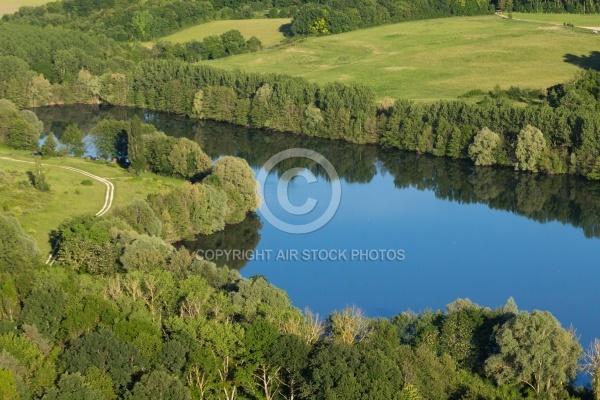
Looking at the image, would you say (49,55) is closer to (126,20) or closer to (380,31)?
(126,20)

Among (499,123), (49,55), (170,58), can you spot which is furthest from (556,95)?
(49,55)

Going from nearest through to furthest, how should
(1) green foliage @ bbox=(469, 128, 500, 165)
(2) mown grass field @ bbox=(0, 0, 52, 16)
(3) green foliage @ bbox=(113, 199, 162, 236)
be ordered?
(3) green foliage @ bbox=(113, 199, 162, 236), (1) green foliage @ bbox=(469, 128, 500, 165), (2) mown grass field @ bbox=(0, 0, 52, 16)

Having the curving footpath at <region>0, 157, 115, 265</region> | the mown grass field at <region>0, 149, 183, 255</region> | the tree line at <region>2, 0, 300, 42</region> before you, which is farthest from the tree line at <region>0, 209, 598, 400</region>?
the tree line at <region>2, 0, 300, 42</region>

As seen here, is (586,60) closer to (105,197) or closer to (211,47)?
(211,47)

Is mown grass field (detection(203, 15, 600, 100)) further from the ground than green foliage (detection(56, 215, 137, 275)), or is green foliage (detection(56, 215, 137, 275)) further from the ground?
green foliage (detection(56, 215, 137, 275))

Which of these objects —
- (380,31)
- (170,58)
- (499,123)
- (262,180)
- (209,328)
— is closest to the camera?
(209,328)

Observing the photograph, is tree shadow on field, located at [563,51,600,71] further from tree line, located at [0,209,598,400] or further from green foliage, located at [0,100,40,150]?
tree line, located at [0,209,598,400]
